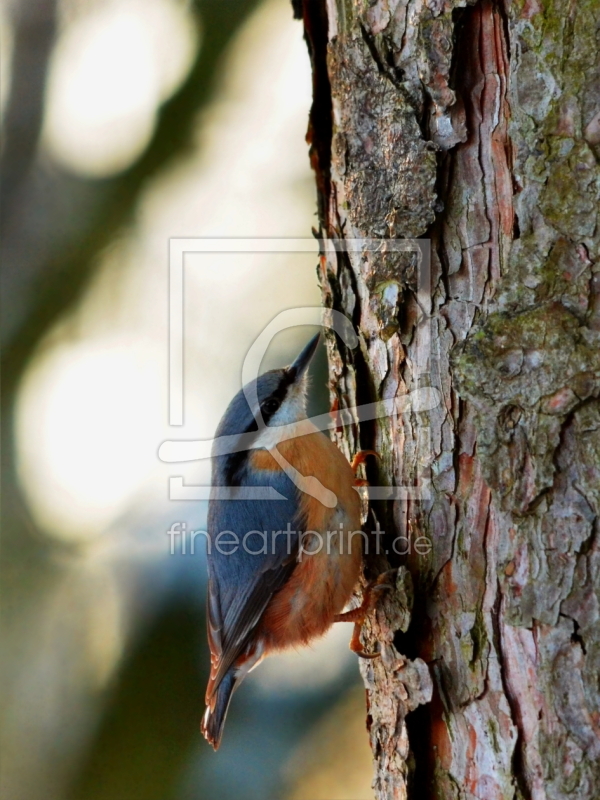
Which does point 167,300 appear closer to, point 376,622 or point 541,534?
point 376,622

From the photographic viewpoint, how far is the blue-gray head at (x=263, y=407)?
2604mm

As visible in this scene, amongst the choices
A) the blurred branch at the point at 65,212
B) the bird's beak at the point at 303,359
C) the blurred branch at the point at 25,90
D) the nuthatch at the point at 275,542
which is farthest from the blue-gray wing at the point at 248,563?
the blurred branch at the point at 25,90

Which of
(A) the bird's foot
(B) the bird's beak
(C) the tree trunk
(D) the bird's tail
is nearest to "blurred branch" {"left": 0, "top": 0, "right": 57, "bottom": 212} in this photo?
(C) the tree trunk

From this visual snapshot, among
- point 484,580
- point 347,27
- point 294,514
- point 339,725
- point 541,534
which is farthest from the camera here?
point 339,725

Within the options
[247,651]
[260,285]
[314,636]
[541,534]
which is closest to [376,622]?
[314,636]

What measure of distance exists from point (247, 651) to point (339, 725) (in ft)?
3.86

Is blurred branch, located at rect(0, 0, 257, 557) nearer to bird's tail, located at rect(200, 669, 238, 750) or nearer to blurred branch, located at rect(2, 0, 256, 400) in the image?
blurred branch, located at rect(2, 0, 256, 400)

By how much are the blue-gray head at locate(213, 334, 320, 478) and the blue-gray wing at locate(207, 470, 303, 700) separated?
0.13m

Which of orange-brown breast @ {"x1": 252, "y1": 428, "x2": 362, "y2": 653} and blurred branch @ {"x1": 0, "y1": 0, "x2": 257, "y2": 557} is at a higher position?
blurred branch @ {"x1": 0, "y1": 0, "x2": 257, "y2": 557}

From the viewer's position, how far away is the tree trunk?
151 centimetres

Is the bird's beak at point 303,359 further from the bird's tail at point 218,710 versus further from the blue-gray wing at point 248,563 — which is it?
the bird's tail at point 218,710

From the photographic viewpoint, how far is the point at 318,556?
7.94 feet

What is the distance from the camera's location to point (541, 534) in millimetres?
1551

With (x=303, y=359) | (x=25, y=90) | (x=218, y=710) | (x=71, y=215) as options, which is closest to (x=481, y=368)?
(x=303, y=359)
